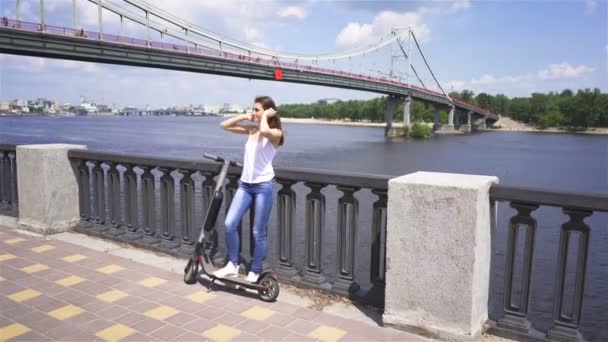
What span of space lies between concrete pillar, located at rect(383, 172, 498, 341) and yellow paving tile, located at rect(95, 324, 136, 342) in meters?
1.69

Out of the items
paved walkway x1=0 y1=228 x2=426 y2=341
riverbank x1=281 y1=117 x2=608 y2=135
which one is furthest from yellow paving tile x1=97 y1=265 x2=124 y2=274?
riverbank x1=281 y1=117 x2=608 y2=135

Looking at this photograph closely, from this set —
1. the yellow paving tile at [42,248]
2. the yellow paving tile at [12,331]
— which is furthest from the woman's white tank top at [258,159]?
the yellow paving tile at [42,248]

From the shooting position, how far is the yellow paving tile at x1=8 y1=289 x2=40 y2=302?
374cm

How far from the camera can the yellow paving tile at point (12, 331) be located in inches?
124

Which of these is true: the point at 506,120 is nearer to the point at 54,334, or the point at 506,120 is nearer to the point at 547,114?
the point at 547,114

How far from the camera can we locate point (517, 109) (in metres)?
121

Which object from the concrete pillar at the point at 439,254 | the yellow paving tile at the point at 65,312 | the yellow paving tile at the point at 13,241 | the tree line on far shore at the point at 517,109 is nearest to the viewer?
the concrete pillar at the point at 439,254

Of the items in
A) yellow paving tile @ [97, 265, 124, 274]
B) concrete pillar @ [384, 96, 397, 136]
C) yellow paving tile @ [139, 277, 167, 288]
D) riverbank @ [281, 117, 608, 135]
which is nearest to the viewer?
yellow paving tile @ [139, 277, 167, 288]

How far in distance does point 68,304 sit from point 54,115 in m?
174

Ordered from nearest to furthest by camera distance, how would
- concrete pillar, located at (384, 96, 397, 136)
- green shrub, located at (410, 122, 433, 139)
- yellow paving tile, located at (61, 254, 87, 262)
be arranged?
1. yellow paving tile, located at (61, 254, 87, 262)
2. green shrub, located at (410, 122, 433, 139)
3. concrete pillar, located at (384, 96, 397, 136)

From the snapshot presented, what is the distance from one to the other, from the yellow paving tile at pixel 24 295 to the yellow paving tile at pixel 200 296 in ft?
3.83

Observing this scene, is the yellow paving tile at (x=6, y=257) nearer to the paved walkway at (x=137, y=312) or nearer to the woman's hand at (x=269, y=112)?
the paved walkway at (x=137, y=312)

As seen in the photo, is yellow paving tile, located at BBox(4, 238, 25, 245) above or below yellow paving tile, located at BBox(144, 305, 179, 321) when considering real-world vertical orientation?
below

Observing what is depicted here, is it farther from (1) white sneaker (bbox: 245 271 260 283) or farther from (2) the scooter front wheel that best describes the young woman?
(2) the scooter front wheel
